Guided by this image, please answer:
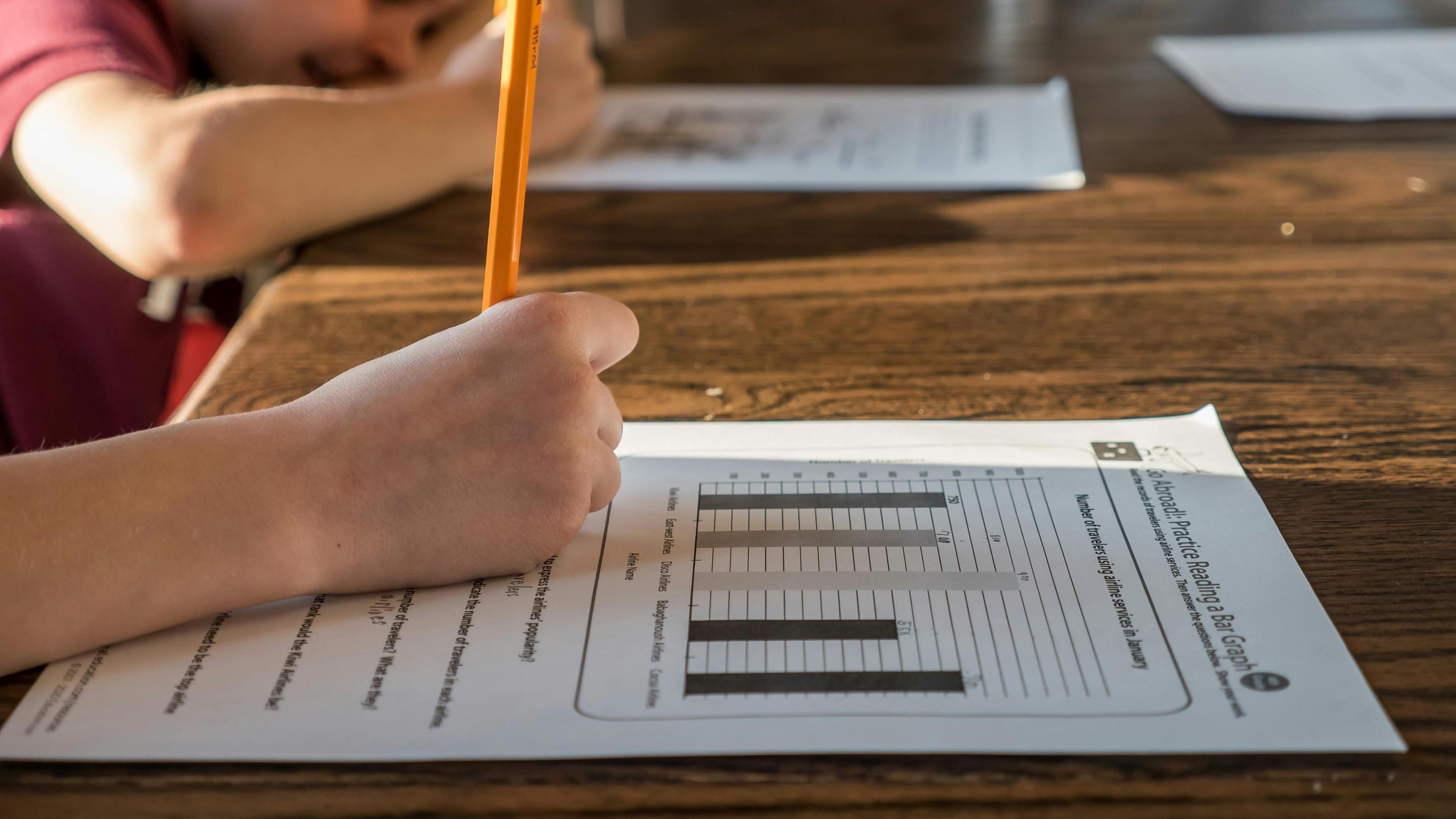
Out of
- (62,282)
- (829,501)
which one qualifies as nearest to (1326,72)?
(829,501)

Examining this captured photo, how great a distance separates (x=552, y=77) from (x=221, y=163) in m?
0.26

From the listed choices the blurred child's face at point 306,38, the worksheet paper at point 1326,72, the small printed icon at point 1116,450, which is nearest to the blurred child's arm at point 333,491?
the small printed icon at point 1116,450

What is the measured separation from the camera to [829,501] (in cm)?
43

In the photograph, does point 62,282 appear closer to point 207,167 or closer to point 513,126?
point 207,167

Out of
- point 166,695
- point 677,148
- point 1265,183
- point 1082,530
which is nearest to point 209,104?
point 677,148

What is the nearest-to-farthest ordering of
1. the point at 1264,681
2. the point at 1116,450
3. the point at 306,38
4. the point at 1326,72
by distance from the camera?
the point at 1264,681, the point at 1116,450, the point at 306,38, the point at 1326,72

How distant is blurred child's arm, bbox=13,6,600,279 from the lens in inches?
23.7

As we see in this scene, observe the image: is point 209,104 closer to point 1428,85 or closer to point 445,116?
point 445,116

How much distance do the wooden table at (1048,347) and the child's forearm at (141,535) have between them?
3 cm

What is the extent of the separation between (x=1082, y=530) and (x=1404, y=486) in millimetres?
132

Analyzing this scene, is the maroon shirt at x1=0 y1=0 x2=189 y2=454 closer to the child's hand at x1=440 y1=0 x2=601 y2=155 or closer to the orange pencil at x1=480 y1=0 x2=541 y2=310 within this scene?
the child's hand at x1=440 y1=0 x2=601 y2=155

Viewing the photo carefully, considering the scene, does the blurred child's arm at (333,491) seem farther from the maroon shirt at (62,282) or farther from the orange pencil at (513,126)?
the maroon shirt at (62,282)

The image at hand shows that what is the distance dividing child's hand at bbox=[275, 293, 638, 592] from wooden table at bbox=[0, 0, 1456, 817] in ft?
0.28

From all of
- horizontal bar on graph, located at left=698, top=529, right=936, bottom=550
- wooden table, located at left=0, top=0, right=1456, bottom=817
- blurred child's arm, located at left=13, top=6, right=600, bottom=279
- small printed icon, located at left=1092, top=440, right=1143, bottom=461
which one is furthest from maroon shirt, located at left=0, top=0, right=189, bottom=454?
small printed icon, located at left=1092, top=440, right=1143, bottom=461
